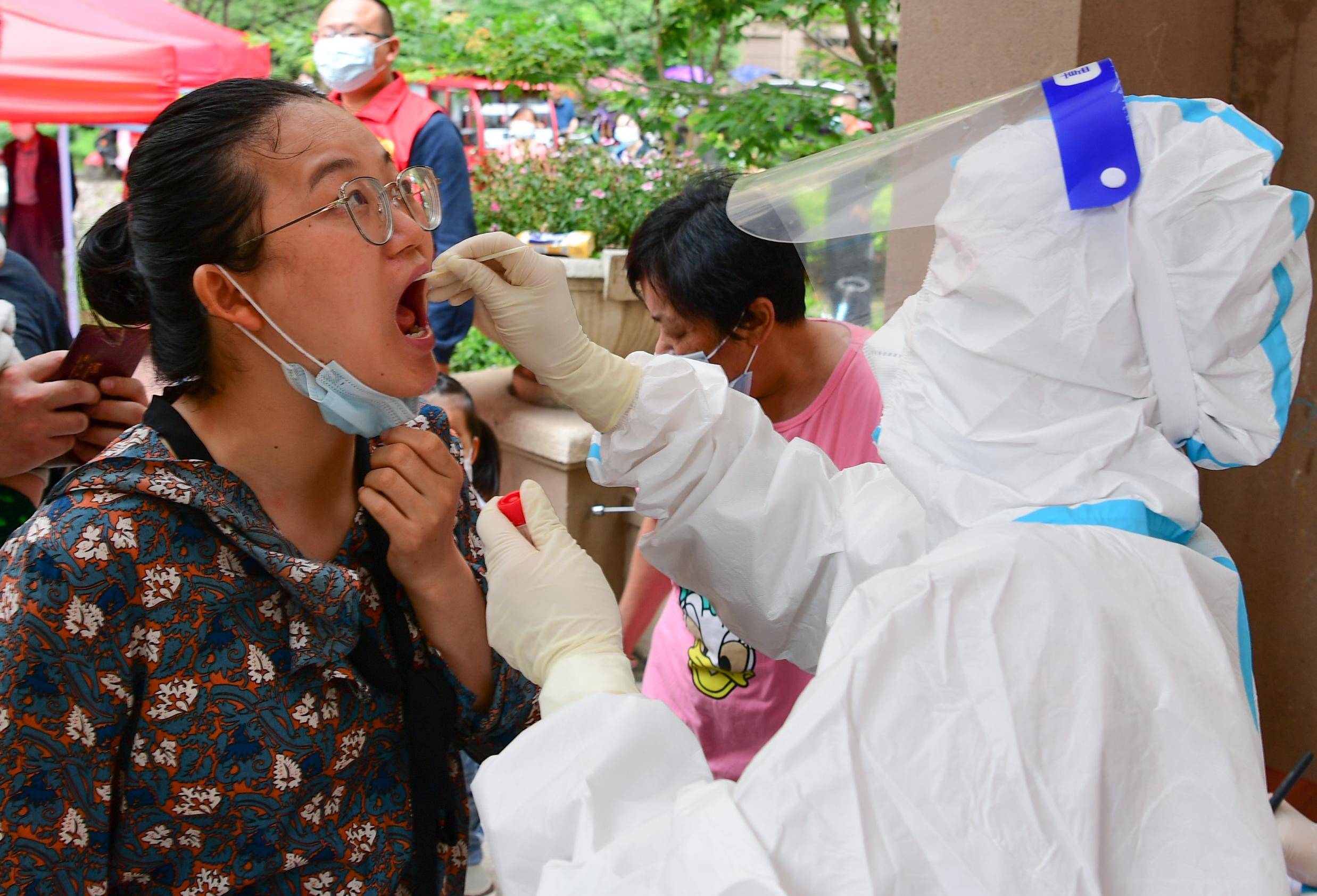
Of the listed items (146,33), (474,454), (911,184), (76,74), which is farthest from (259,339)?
(146,33)

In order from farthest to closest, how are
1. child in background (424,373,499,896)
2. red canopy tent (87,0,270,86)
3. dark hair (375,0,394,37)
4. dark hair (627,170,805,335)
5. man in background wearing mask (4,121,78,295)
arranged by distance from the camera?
1. man in background wearing mask (4,121,78,295)
2. red canopy tent (87,0,270,86)
3. dark hair (375,0,394,37)
4. child in background (424,373,499,896)
5. dark hair (627,170,805,335)

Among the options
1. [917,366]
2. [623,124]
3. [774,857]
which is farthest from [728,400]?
[623,124]

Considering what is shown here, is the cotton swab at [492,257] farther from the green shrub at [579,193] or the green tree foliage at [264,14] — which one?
the green tree foliage at [264,14]

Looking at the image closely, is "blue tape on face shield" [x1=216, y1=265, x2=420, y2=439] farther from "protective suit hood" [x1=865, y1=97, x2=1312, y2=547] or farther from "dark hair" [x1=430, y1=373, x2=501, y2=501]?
"dark hair" [x1=430, y1=373, x2=501, y2=501]

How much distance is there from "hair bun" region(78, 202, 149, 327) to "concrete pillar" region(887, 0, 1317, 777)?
2.14 metres

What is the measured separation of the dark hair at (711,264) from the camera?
2.48 m

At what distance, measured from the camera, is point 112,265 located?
161cm

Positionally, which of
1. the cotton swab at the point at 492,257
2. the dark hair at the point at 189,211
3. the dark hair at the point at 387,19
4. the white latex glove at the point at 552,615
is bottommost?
the white latex glove at the point at 552,615

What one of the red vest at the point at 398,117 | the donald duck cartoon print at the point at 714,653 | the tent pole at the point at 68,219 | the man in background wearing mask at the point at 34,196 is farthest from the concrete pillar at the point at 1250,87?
the man in background wearing mask at the point at 34,196

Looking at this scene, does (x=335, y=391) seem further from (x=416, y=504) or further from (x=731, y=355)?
→ (x=731, y=355)

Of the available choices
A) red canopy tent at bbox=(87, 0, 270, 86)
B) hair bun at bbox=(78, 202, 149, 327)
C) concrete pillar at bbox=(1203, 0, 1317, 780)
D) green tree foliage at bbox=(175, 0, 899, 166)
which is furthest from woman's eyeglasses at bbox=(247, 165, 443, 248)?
red canopy tent at bbox=(87, 0, 270, 86)

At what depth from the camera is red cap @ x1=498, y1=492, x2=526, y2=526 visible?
1789 mm

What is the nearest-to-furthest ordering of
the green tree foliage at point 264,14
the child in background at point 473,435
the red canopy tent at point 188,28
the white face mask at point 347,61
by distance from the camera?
the child in background at point 473,435 → the white face mask at point 347,61 → the red canopy tent at point 188,28 → the green tree foliage at point 264,14

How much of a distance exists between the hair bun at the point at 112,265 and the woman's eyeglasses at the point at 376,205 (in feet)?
0.76
